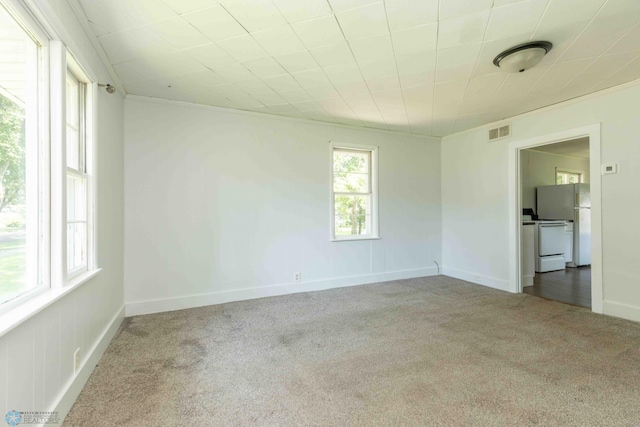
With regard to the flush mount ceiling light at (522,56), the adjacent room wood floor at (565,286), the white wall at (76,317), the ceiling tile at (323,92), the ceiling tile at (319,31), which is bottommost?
the adjacent room wood floor at (565,286)

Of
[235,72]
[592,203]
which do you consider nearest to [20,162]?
[235,72]

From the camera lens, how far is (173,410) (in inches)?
68.6

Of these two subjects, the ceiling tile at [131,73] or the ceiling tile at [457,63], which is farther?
the ceiling tile at [131,73]

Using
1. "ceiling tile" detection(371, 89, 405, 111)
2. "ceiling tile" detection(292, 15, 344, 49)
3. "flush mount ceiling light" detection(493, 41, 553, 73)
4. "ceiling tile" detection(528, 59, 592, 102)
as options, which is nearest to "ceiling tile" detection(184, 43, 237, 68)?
"ceiling tile" detection(292, 15, 344, 49)

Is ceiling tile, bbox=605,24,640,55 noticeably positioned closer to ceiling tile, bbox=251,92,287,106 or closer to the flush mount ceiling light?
the flush mount ceiling light

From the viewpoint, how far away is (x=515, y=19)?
6.64ft

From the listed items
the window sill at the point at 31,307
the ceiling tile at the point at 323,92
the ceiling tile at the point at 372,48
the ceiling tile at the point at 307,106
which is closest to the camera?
the window sill at the point at 31,307

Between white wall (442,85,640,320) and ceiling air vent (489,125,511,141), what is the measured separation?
0.08 m

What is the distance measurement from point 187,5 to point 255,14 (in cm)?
43

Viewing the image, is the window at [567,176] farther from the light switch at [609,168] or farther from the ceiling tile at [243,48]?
the ceiling tile at [243,48]

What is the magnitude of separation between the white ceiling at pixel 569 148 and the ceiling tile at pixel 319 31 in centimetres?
548

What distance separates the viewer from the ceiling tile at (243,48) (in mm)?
2295

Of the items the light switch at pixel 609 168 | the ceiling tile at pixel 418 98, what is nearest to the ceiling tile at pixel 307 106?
the ceiling tile at pixel 418 98

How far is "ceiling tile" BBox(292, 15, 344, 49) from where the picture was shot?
6.81ft
